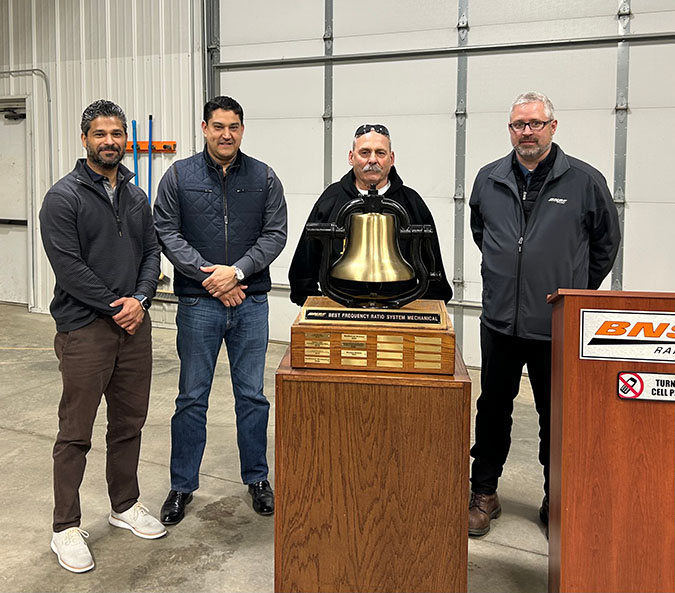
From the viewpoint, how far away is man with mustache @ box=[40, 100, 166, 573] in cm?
269

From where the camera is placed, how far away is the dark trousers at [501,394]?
303cm

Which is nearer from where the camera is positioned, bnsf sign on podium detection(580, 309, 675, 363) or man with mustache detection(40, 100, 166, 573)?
bnsf sign on podium detection(580, 309, 675, 363)

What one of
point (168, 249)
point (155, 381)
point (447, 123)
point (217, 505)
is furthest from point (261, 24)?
point (217, 505)

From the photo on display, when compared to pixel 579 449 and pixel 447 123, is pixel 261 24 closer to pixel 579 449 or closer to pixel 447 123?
pixel 447 123

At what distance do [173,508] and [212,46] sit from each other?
16.2ft

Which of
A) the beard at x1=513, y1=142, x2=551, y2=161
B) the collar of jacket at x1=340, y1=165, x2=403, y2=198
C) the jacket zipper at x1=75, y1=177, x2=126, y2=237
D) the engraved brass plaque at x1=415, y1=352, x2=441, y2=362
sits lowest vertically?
the engraved brass plaque at x1=415, y1=352, x2=441, y2=362

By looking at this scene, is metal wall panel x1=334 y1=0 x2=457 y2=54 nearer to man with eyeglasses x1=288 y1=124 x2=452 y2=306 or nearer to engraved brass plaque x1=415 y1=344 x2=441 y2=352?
man with eyeglasses x1=288 y1=124 x2=452 y2=306

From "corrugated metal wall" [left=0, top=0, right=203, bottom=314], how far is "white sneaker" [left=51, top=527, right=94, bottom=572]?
190 inches

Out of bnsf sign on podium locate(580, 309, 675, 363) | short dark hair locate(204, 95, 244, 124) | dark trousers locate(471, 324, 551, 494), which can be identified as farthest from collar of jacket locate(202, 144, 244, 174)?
bnsf sign on podium locate(580, 309, 675, 363)

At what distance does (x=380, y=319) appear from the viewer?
7.29 ft

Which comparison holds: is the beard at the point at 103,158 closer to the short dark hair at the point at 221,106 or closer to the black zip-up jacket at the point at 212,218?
the black zip-up jacket at the point at 212,218

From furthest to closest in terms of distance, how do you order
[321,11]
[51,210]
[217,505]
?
[321,11] < [217,505] < [51,210]

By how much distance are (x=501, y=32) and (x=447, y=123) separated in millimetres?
790

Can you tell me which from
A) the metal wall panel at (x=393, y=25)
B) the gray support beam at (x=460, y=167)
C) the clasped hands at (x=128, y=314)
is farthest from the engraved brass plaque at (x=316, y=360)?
the metal wall panel at (x=393, y=25)
